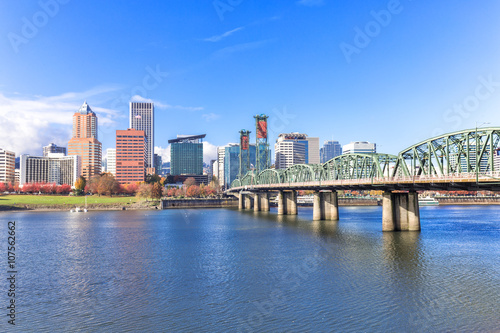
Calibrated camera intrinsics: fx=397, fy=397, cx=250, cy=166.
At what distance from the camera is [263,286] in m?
41.2

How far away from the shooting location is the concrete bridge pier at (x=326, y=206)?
123250mm

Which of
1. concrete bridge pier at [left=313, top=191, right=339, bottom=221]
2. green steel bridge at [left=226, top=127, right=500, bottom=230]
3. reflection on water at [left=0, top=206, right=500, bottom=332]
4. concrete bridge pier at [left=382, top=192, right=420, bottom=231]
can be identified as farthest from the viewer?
concrete bridge pier at [left=313, top=191, right=339, bottom=221]

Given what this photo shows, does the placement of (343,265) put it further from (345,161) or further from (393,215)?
(345,161)

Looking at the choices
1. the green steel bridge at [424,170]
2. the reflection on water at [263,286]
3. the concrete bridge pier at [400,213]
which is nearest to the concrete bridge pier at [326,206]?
the green steel bridge at [424,170]

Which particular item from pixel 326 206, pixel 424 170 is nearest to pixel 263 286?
pixel 424 170

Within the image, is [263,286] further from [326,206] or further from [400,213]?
[326,206]

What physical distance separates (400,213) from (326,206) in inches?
1604

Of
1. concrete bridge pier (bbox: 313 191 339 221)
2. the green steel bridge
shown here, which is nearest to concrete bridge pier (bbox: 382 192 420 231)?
the green steel bridge

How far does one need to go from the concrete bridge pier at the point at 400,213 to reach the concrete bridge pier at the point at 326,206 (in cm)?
3754

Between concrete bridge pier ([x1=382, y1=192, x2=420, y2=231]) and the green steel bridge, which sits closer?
the green steel bridge

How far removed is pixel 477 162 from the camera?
6125cm

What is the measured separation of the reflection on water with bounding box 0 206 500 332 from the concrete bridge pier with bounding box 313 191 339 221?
5083 centimetres

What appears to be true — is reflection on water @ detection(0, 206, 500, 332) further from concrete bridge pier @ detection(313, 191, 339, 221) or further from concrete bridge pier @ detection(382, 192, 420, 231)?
concrete bridge pier @ detection(313, 191, 339, 221)

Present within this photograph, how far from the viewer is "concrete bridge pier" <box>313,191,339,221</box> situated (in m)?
123
